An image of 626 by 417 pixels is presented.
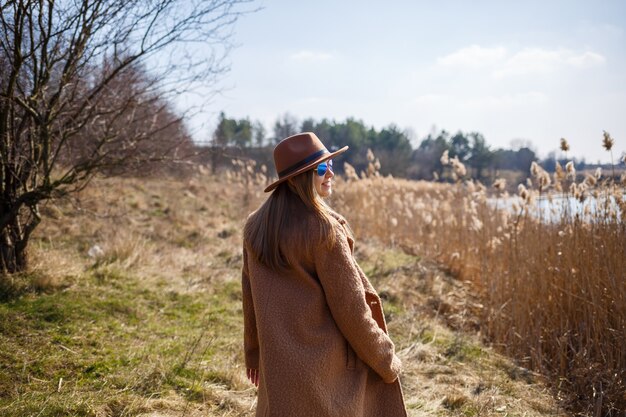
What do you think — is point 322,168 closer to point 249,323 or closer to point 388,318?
point 249,323

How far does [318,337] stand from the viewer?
1934mm

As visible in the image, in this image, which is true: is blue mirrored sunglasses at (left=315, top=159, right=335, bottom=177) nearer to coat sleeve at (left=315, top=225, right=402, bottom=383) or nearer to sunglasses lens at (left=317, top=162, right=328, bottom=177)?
sunglasses lens at (left=317, top=162, right=328, bottom=177)

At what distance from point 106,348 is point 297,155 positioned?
2524 millimetres

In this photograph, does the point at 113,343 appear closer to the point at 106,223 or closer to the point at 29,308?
the point at 29,308

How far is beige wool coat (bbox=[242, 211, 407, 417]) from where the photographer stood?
1.89m

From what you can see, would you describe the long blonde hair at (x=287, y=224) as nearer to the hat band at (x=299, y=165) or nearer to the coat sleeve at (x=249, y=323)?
the hat band at (x=299, y=165)

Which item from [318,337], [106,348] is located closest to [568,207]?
[318,337]

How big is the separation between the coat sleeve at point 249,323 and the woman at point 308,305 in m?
0.23

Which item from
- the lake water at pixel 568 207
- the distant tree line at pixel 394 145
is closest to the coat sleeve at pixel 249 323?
the lake water at pixel 568 207

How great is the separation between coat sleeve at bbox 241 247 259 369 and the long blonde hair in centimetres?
27

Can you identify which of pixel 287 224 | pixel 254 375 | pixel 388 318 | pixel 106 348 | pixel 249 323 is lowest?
pixel 388 318

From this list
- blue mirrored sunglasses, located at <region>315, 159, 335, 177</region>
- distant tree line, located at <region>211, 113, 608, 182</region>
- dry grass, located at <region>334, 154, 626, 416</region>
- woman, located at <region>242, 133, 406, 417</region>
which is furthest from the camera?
distant tree line, located at <region>211, 113, 608, 182</region>

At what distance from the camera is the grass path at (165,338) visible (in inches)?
120

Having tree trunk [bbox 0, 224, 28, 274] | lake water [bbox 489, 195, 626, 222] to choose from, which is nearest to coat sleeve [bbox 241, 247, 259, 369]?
tree trunk [bbox 0, 224, 28, 274]
